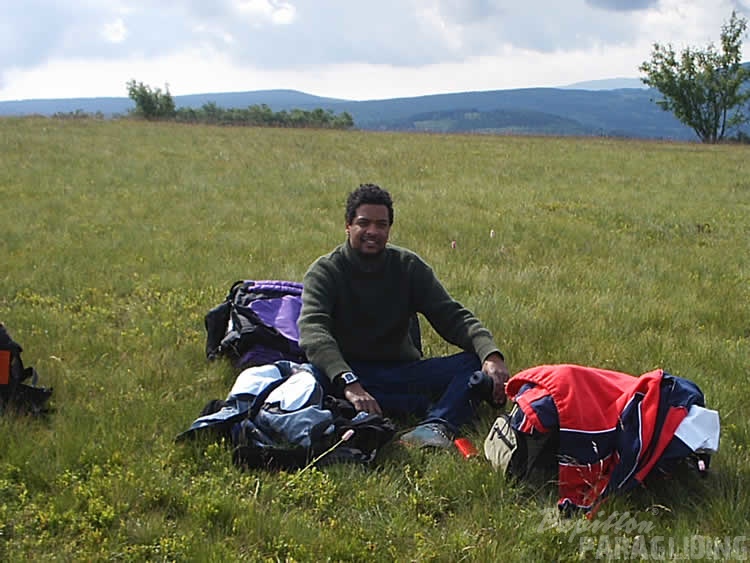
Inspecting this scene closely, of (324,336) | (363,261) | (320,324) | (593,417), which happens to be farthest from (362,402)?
(593,417)

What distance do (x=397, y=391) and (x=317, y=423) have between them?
1065 mm

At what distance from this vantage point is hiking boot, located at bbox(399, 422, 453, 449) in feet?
14.5

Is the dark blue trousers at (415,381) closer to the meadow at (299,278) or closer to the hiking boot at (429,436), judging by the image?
the hiking boot at (429,436)

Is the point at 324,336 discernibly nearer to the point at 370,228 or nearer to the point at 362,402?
the point at 362,402

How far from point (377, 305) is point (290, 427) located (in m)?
1.29

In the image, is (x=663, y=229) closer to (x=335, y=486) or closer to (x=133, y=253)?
(x=133, y=253)

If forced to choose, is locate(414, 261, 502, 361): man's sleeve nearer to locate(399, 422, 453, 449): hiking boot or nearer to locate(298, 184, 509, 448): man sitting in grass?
locate(298, 184, 509, 448): man sitting in grass

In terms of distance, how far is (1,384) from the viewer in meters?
4.57

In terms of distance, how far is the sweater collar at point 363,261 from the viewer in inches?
200

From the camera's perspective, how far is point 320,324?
492cm

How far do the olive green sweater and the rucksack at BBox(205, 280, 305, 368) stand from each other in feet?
2.03

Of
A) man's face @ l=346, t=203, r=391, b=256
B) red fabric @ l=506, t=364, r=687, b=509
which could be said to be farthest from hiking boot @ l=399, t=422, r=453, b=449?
man's face @ l=346, t=203, r=391, b=256

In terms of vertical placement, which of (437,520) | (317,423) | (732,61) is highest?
(732,61)

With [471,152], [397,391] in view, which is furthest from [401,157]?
[397,391]
